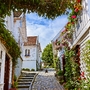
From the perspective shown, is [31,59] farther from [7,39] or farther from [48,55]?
[7,39]

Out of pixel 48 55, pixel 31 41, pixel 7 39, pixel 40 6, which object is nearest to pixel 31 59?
pixel 31 41

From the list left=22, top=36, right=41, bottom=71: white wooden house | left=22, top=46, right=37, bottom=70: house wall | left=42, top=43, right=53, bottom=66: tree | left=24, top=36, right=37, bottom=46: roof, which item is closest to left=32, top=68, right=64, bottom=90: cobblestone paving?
left=22, top=46, right=37, bottom=70: house wall

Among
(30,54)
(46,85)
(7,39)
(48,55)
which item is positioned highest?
(48,55)

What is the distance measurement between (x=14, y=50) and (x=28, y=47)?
20.0m

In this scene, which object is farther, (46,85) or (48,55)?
(48,55)

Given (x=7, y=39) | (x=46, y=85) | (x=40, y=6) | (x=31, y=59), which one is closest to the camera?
(x=40, y=6)

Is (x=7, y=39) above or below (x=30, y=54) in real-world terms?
below

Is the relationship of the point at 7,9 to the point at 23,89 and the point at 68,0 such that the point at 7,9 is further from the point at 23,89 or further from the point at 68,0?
the point at 23,89

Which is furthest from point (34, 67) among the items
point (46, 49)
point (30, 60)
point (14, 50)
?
point (14, 50)

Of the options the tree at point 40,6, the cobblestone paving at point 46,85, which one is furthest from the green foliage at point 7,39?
the tree at point 40,6

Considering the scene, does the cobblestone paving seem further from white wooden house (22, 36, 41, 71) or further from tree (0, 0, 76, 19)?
white wooden house (22, 36, 41, 71)

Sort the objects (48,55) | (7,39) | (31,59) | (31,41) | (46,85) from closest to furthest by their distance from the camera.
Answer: (7,39)
(46,85)
(31,59)
(31,41)
(48,55)

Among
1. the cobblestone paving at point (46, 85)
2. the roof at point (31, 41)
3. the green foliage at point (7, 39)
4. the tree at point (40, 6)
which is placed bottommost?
the cobblestone paving at point (46, 85)

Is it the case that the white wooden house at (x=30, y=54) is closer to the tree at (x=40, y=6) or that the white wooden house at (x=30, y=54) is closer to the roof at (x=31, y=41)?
the roof at (x=31, y=41)
